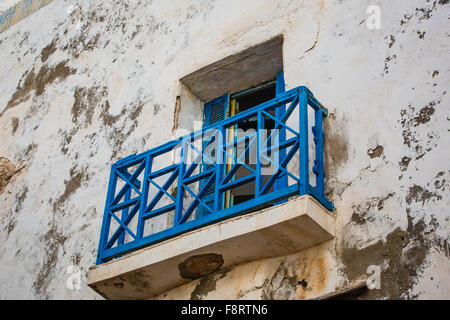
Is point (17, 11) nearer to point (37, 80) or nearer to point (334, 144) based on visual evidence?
point (37, 80)

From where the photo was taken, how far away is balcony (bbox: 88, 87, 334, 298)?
513 cm

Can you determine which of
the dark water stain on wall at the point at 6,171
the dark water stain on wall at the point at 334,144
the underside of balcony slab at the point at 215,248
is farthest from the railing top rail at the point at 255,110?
the dark water stain on wall at the point at 6,171

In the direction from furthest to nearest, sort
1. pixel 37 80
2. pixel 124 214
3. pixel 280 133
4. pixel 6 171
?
pixel 37 80 → pixel 6 171 → pixel 124 214 → pixel 280 133

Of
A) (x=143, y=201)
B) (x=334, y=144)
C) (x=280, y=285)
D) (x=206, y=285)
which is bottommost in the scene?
(x=280, y=285)

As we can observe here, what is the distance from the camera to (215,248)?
211 inches

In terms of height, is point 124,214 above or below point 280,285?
above

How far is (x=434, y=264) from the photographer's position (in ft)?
15.2

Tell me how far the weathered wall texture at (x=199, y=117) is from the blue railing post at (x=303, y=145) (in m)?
0.45

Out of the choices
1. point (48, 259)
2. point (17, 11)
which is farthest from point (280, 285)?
point (17, 11)

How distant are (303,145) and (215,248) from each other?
101 centimetres

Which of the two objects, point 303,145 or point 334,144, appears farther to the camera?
point 334,144

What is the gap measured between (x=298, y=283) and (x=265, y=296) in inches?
10.9

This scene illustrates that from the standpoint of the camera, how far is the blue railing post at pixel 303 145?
506 cm

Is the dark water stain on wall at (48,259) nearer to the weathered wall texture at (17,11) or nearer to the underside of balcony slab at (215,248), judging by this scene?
the underside of balcony slab at (215,248)
